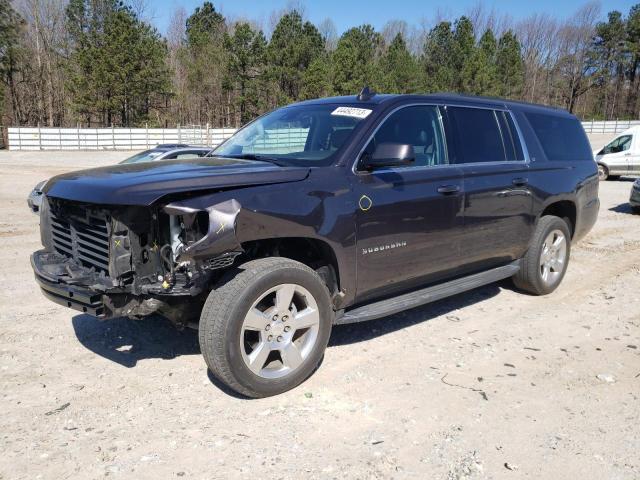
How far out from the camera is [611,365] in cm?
426

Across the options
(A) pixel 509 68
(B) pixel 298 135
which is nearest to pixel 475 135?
(B) pixel 298 135

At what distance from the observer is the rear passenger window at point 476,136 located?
15.8ft

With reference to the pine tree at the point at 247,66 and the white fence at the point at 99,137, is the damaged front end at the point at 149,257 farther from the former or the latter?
the pine tree at the point at 247,66

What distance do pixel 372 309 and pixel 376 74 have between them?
5109cm

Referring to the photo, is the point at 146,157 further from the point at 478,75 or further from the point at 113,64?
the point at 478,75

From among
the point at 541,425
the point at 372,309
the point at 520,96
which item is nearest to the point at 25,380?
the point at 372,309

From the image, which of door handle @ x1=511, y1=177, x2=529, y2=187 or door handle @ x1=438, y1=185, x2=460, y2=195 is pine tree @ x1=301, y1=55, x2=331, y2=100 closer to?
door handle @ x1=511, y1=177, x2=529, y2=187

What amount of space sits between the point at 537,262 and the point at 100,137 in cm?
3692

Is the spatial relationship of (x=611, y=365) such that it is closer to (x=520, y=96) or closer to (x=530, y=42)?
(x=520, y=96)

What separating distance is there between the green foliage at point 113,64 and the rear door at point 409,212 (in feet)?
142

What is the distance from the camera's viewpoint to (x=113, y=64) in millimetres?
42781

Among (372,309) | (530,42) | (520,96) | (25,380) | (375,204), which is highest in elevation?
(530,42)

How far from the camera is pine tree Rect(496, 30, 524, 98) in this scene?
61.7 metres

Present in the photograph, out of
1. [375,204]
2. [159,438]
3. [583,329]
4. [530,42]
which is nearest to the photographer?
[159,438]
